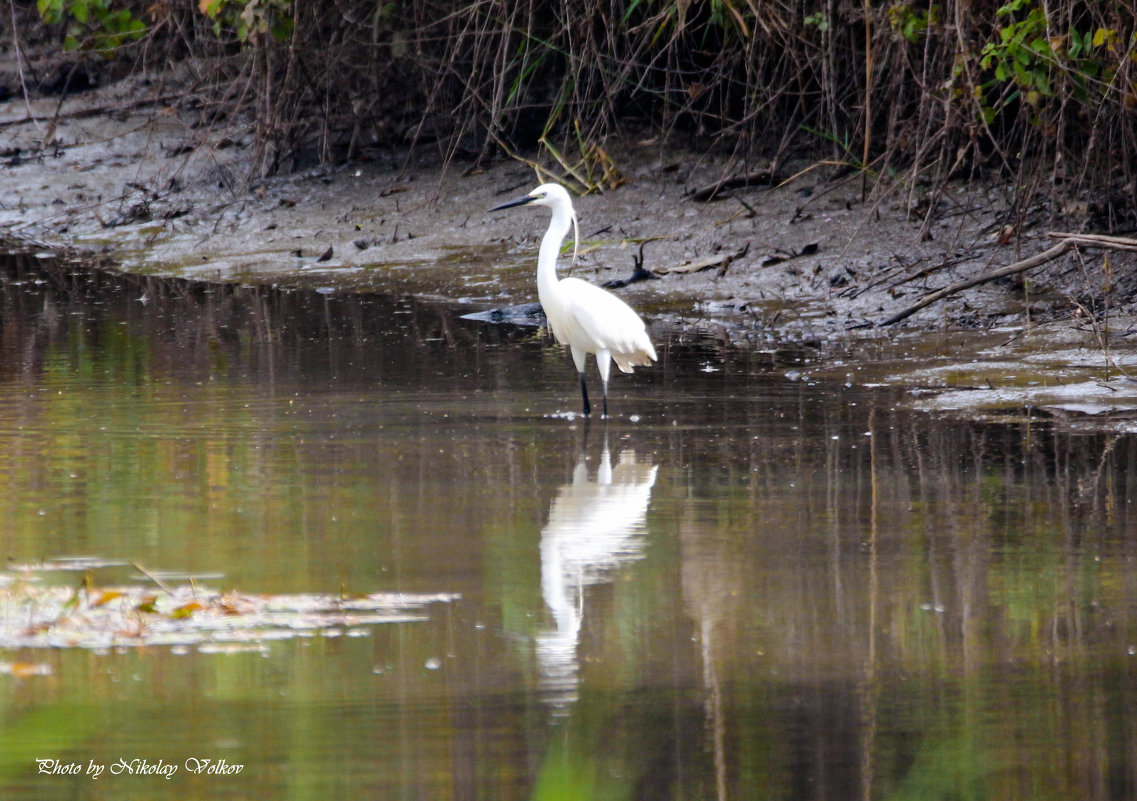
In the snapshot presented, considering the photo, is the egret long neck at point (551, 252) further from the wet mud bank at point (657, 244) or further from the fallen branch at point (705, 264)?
the fallen branch at point (705, 264)

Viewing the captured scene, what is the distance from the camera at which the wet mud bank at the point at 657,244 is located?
316 inches

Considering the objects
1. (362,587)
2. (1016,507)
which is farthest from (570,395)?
(362,587)

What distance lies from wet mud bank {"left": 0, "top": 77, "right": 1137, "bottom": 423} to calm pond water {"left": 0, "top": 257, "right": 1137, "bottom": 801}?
41.3 inches

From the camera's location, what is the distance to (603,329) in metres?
7.09

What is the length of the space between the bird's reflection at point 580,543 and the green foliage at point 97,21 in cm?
865

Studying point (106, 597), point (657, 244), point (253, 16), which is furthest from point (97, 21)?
point (106, 597)

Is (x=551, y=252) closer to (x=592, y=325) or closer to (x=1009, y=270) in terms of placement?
(x=592, y=325)

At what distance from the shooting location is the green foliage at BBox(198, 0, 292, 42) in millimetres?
11750

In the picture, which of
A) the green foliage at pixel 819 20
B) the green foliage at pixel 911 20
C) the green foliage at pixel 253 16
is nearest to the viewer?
the green foliage at pixel 911 20

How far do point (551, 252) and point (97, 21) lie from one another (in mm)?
8411

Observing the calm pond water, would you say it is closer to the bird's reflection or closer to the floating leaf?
the bird's reflection

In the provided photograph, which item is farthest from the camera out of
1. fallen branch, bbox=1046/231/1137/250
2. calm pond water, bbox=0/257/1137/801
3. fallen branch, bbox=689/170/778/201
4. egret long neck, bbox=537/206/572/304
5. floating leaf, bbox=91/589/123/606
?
fallen branch, bbox=689/170/778/201

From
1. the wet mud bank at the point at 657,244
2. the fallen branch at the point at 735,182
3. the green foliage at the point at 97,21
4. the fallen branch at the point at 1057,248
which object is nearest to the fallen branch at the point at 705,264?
the wet mud bank at the point at 657,244

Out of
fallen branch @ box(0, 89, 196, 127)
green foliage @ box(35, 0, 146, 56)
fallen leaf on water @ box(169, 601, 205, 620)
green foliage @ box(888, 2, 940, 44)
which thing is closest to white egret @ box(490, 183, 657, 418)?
green foliage @ box(888, 2, 940, 44)
